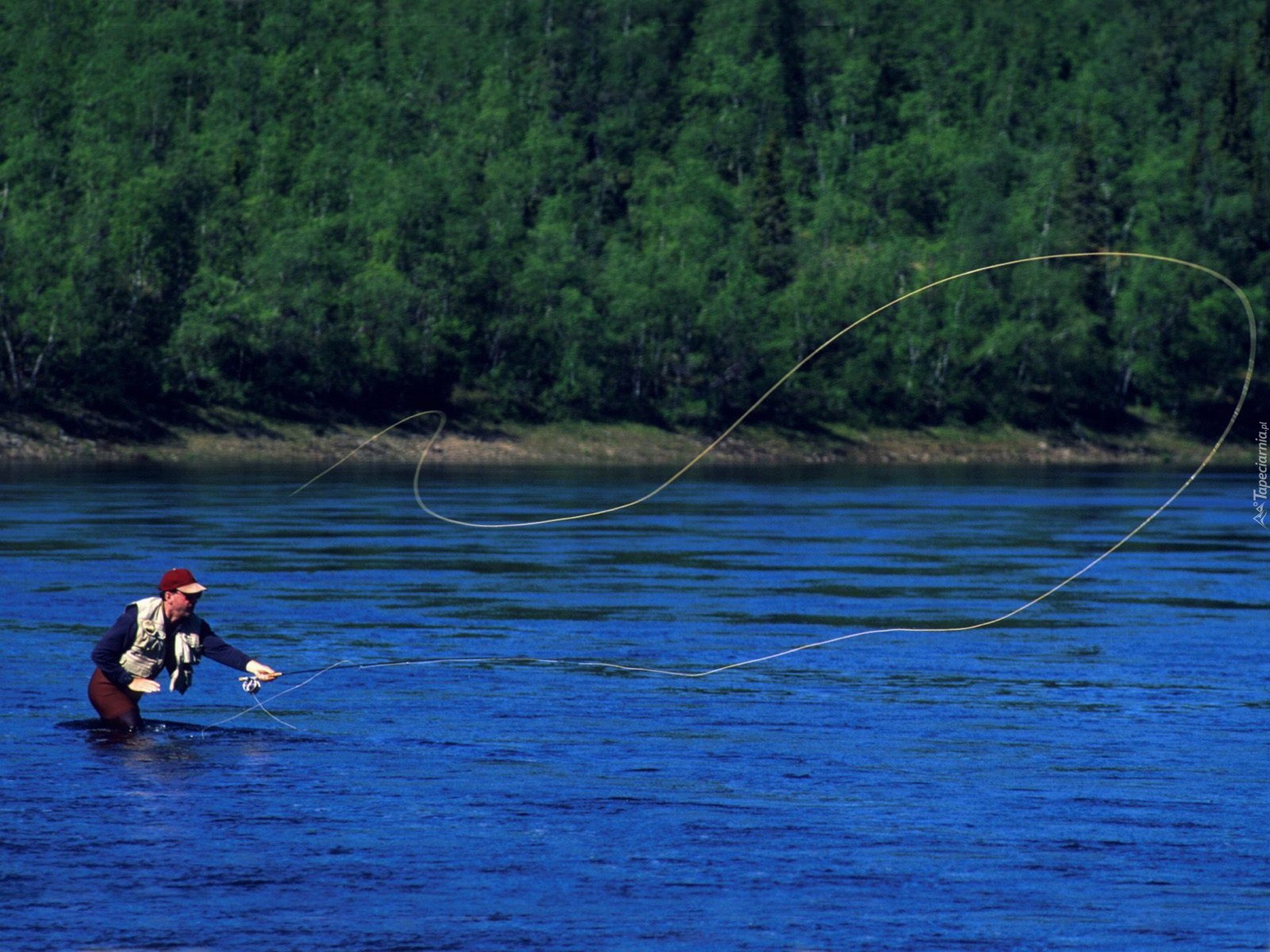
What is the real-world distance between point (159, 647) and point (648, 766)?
3450 millimetres

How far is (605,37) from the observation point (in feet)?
451

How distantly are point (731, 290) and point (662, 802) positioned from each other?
266 feet

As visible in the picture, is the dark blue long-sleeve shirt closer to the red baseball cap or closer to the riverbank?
the red baseball cap

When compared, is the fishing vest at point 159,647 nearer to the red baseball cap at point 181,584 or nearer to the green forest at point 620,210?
the red baseball cap at point 181,584

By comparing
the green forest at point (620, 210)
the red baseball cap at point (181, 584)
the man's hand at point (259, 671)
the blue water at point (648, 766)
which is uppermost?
the green forest at point (620, 210)

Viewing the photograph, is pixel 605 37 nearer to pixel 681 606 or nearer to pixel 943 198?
pixel 943 198

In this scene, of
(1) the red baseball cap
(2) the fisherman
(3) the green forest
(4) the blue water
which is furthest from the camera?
(3) the green forest

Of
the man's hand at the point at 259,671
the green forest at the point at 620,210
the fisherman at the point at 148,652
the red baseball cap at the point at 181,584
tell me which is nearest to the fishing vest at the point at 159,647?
the fisherman at the point at 148,652

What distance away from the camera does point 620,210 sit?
4889 inches

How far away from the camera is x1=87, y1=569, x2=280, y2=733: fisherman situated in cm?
1456

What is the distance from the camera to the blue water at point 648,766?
10242 millimetres

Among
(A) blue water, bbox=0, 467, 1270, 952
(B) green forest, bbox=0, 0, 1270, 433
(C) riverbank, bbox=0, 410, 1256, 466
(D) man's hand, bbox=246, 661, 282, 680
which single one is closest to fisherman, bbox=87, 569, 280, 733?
(D) man's hand, bbox=246, 661, 282, 680

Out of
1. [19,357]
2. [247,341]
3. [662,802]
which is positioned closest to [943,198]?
[247,341]

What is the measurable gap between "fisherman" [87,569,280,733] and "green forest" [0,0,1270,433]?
203 ft
